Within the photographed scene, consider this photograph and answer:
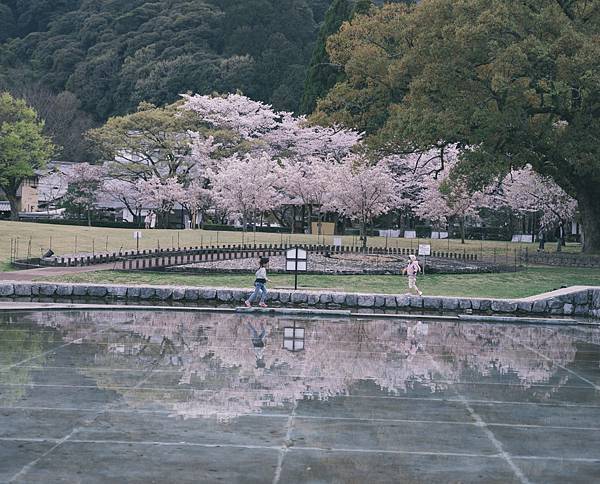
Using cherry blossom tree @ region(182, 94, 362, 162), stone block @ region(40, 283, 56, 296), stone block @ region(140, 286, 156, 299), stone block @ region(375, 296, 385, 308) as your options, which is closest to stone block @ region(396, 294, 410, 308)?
stone block @ region(375, 296, 385, 308)

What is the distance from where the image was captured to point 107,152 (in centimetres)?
6400

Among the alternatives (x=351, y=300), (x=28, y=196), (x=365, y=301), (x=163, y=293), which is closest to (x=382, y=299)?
(x=365, y=301)

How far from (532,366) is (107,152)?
54845mm

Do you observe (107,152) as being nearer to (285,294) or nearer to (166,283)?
(166,283)

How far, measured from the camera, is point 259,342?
571 inches

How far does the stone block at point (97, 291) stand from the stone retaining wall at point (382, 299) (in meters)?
0.37

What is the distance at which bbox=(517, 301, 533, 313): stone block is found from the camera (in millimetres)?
21578

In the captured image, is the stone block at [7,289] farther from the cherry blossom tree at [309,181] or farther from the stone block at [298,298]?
the cherry blossom tree at [309,181]

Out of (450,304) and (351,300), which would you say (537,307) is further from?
(351,300)

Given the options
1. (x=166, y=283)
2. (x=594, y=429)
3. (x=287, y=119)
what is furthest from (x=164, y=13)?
(x=594, y=429)

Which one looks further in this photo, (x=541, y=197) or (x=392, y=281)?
(x=541, y=197)

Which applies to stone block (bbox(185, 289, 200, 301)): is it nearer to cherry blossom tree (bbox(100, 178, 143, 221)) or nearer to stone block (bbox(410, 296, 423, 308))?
stone block (bbox(410, 296, 423, 308))

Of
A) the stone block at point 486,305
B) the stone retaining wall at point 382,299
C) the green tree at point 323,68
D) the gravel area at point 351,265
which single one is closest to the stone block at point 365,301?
the stone retaining wall at point 382,299

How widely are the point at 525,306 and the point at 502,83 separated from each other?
13705 mm
